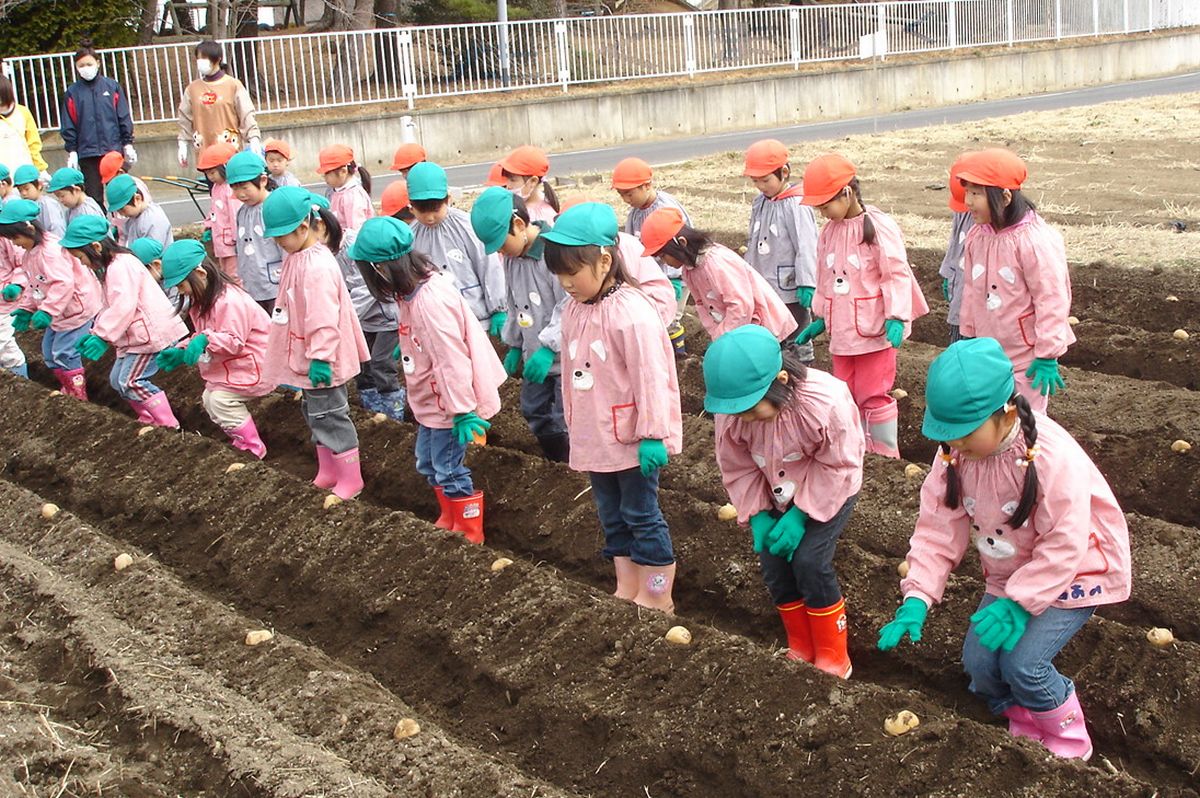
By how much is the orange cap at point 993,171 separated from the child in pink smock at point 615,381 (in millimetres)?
1710

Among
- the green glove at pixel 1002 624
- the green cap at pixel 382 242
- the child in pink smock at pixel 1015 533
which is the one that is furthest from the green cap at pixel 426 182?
the green glove at pixel 1002 624

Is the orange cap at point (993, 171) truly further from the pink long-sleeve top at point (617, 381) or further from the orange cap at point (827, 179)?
the pink long-sleeve top at point (617, 381)

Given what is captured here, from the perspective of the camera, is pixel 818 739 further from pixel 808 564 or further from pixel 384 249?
pixel 384 249

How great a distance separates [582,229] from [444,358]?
50.3 inches

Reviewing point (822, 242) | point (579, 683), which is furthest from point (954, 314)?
point (579, 683)

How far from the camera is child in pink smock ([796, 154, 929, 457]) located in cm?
636

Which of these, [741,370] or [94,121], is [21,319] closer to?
[94,121]

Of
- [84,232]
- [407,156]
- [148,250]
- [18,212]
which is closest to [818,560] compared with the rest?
[148,250]

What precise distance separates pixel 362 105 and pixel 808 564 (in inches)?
717

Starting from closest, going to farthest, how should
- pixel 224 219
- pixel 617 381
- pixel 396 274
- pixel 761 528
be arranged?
pixel 761 528 < pixel 617 381 < pixel 396 274 < pixel 224 219

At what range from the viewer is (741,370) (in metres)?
4.16

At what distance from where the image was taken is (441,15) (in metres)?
28.9

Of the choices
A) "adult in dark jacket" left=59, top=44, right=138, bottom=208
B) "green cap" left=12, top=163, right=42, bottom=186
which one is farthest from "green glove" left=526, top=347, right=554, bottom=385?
"adult in dark jacket" left=59, top=44, right=138, bottom=208

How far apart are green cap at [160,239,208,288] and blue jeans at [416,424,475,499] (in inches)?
75.3
